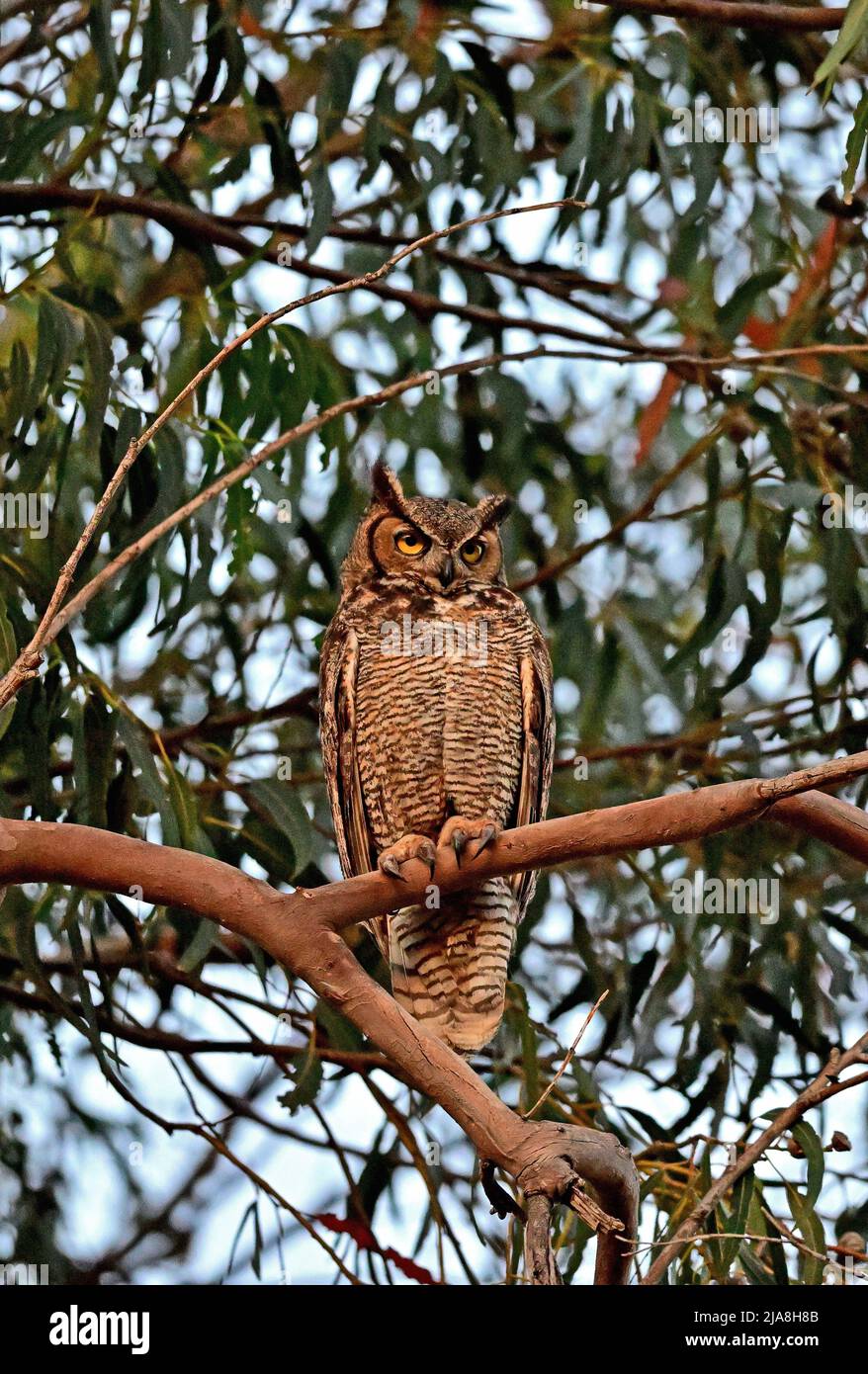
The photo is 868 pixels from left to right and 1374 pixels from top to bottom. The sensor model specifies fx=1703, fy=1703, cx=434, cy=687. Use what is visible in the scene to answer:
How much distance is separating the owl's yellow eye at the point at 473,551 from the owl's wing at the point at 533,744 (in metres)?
0.19

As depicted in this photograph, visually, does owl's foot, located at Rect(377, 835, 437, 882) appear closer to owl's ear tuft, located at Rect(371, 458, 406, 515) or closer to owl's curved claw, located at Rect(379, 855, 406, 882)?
owl's curved claw, located at Rect(379, 855, 406, 882)

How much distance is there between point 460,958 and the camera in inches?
115

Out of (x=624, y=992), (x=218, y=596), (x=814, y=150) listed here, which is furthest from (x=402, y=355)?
(x=814, y=150)

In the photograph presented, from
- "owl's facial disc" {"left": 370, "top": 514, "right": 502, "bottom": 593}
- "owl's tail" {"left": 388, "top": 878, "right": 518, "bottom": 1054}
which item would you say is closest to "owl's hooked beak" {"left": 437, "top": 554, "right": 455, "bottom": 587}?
"owl's facial disc" {"left": 370, "top": 514, "right": 502, "bottom": 593}

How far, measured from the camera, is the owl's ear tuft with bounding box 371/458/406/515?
317cm

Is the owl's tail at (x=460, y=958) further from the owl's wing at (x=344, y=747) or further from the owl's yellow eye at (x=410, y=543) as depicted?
the owl's yellow eye at (x=410, y=543)

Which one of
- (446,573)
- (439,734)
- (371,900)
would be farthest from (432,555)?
(371,900)

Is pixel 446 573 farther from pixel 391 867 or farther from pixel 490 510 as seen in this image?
pixel 391 867

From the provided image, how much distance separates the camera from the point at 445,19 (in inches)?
142

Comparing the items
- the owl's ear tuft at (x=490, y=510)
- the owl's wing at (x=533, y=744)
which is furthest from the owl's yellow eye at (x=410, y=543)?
the owl's wing at (x=533, y=744)

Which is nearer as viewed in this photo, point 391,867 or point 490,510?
point 391,867

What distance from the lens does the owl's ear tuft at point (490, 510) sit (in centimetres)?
318

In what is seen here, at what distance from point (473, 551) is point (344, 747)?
17.4 inches
